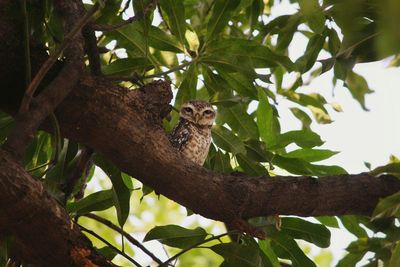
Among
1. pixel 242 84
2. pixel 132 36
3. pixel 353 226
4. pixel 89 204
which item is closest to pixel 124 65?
pixel 132 36

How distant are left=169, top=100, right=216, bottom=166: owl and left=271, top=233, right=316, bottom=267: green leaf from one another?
37.8 inches

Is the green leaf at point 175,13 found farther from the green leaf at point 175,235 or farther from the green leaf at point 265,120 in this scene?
the green leaf at point 175,235

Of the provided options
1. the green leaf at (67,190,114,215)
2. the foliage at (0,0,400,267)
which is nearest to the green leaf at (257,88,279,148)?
the foliage at (0,0,400,267)

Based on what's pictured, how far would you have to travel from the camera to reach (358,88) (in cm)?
317

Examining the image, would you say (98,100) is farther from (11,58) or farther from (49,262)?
(49,262)

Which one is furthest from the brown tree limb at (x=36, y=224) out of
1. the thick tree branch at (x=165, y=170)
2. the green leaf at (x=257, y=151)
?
the green leaf at (x=257, y=151)

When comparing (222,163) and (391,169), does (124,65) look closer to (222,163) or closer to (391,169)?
(222,163)

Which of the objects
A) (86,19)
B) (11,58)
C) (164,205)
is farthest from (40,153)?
(164,205)

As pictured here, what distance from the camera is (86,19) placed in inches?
54.1

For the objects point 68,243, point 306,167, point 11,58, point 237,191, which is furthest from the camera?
point 306,167

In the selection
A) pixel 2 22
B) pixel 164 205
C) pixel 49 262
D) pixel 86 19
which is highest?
pixel 164 205

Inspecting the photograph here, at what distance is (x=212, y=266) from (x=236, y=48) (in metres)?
2.04

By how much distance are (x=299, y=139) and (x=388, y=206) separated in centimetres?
88

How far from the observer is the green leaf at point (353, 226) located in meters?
2.48
